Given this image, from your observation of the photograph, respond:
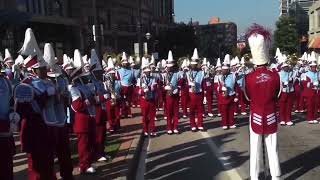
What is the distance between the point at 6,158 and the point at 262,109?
3874 millimetres

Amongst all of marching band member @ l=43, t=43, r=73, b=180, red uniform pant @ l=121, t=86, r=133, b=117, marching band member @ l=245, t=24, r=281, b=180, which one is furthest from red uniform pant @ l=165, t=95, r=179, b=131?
marching band member @ l=245, t=24, r=281, b=180

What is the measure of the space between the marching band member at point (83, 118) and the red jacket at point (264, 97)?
8.71ft

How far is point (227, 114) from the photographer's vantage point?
1706 cm

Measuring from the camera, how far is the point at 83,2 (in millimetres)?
59750

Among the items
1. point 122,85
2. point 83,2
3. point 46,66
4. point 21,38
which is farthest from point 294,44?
point 46,66

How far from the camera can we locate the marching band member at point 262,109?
9000 mm

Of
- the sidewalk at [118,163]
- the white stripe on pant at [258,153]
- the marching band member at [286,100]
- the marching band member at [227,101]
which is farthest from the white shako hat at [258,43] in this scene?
the marching band member at [286,100]

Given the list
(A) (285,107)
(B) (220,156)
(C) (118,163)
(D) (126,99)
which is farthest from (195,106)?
(C) (118,163)

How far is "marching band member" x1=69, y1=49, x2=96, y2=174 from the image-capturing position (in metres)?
9.70

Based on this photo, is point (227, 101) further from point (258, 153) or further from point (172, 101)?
point (258, 153)

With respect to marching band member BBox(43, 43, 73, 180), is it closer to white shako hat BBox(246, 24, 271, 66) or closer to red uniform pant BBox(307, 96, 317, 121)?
white shako hat BBox(246, 24, 271, 66)

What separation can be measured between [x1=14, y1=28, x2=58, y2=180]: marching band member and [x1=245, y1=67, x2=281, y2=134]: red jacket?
120 inches

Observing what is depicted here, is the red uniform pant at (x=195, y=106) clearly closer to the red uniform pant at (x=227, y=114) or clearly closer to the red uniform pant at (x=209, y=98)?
the red uniform pant at (x=227, y=114)

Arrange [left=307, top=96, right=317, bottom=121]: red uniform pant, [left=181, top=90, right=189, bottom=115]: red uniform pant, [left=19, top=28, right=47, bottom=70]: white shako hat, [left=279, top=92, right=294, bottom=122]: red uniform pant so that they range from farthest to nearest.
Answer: [left=181, top=90, right=189, bottom=115]: red uniform pant → [left=307, top=96, right=317, bottom=121]: red uniform pant → [left=279, top=92, right=294, bottom=122]: red uniform pant → [left=19, top=28, right=47, bottom=70]: white shako hat
